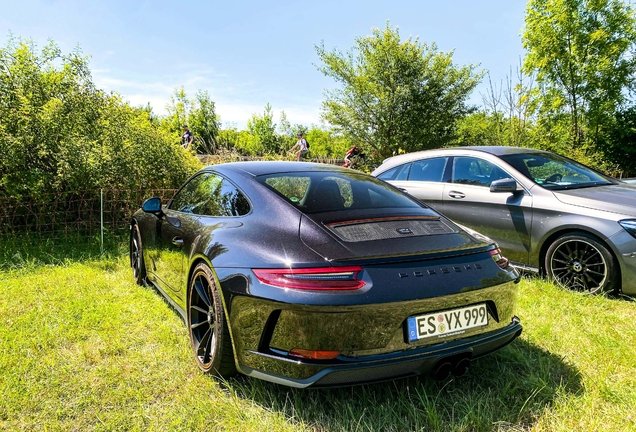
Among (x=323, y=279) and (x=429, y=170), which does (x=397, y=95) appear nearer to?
(x=429, y=170)

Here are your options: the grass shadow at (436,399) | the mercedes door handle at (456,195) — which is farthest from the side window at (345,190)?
the mercedes door handle at (456,195)

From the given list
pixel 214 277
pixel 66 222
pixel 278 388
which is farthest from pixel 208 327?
pixel 66 222

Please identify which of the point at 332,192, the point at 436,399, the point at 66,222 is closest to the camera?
the point at 436,399

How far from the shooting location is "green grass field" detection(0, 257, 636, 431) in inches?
81.6

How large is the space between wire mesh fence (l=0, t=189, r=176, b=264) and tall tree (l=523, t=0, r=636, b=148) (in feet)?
54.5

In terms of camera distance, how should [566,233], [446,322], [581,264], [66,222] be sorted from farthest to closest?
[66,222]
[566,233]
[581,264]
[446,322]

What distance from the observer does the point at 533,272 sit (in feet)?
14.1

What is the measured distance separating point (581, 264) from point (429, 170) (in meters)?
2.14

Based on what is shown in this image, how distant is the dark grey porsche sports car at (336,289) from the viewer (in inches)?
Answer: 75.0

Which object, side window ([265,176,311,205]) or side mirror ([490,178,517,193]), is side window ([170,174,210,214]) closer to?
side window ([265,176,311,205])

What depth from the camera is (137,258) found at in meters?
4.44

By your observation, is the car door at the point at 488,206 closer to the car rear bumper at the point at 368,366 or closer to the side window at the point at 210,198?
the car rear bumper at the point at 368,366

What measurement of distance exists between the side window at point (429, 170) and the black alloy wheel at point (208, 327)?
3640 millimetres

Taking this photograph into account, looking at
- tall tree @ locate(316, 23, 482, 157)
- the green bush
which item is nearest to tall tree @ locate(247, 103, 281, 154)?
tall tree @ locate(316, 23, 482, 157)
